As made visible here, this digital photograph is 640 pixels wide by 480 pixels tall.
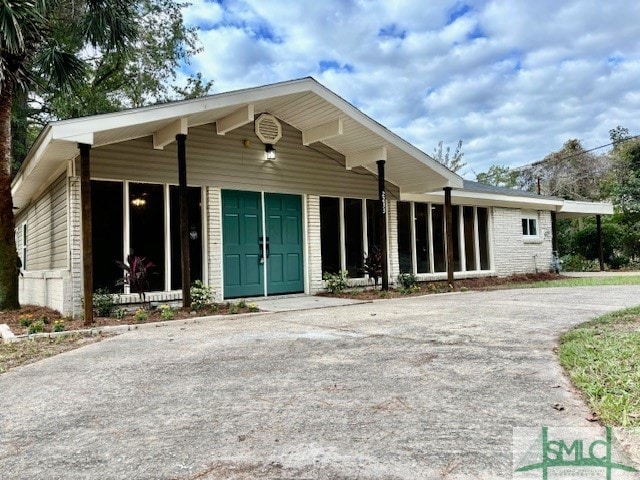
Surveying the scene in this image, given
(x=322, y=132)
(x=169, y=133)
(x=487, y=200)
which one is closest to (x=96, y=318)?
(x=169, y=133)

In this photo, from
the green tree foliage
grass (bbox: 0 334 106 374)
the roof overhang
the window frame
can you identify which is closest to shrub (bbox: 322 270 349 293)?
the roof overhang

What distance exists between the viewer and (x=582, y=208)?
51.3 feet

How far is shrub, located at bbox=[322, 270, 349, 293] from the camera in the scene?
930cm

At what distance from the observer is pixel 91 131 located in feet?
19.0

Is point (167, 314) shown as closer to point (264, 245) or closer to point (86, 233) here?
point (86, 233)

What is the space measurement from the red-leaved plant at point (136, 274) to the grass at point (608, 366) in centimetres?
558

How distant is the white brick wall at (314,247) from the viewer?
30.6 ft

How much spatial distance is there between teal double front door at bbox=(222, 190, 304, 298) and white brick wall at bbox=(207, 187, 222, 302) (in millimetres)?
128

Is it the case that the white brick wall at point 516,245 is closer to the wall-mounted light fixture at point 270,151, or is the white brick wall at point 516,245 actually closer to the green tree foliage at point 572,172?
the wall-mounted light fixture at point 270,151

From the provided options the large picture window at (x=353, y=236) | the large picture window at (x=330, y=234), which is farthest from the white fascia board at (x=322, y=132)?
the large picture window at (x=353, y=236)

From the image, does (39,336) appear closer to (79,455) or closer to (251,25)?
(79,455)

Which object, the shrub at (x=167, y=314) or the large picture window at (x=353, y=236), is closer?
the shrub at (x=167, y=314)

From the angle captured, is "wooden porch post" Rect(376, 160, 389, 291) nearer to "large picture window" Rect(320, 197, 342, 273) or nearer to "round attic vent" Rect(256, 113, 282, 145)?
"large picture window" Rect(320, 197, 342, 273)

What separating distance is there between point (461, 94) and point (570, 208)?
43.9 ft
